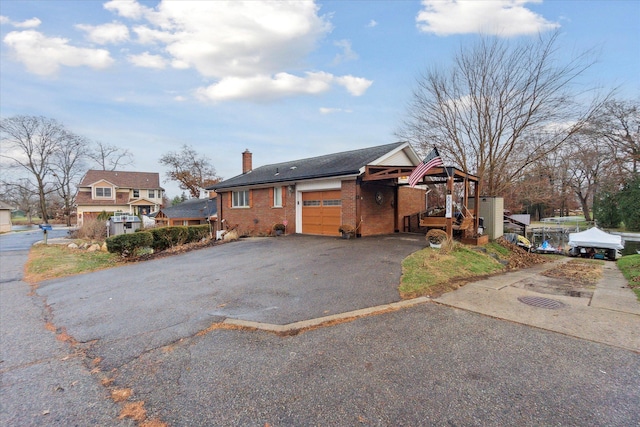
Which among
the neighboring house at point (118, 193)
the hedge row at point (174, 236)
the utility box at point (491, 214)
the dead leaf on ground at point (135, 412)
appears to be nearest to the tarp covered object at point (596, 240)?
the utility box at point (491, 214)

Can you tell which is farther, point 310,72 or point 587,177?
point 587,177

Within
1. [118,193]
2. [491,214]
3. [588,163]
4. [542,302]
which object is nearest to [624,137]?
[588,163]

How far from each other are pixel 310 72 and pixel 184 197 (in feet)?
138

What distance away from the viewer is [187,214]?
1258 inches

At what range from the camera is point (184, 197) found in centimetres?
5109

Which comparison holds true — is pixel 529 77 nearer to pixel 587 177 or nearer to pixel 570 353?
pixel 570 353

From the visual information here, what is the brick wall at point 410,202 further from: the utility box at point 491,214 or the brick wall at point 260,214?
the brick wall at point 260,214

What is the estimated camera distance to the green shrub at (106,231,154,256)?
1234cm

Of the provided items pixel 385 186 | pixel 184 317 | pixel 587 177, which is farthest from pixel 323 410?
pixel 587 177

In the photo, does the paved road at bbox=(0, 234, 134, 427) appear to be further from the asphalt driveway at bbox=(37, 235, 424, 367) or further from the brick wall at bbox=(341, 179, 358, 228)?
the brick wall at bbox=(341, 179, 358, 228)

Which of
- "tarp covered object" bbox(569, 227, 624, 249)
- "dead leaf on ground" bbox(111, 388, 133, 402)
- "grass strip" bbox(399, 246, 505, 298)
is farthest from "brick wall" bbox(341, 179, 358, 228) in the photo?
"tarp covered object" bbox(569, 227, 624, 249)

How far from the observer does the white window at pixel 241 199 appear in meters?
19.0

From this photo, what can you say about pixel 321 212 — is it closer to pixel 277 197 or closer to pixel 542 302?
pixel 277 197

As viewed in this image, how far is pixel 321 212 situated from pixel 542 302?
10.5 meters
